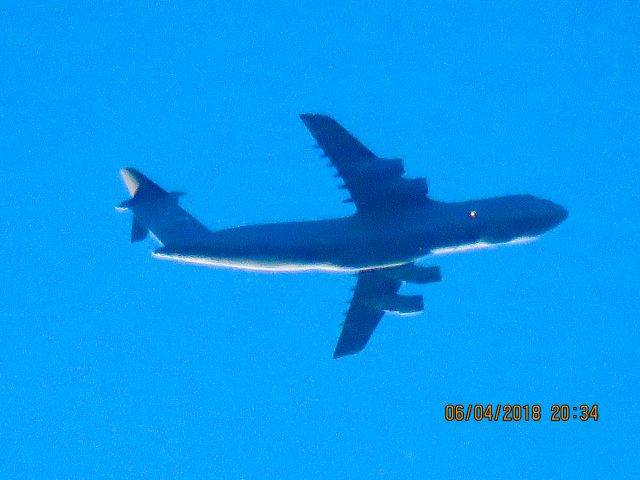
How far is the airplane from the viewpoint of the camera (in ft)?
77.8

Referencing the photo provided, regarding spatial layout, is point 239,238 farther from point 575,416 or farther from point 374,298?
point 575,416

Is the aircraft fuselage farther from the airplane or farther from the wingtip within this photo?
the wingtip

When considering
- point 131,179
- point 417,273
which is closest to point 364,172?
point 417,273

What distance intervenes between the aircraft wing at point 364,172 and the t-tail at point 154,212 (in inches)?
181

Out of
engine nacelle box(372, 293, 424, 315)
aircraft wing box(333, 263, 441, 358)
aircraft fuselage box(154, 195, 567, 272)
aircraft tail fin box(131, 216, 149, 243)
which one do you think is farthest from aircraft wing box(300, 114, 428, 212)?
aircraft tail fin box(131, 216, 149, 243)

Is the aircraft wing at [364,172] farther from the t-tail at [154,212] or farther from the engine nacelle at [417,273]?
the t-tail at [154,212]

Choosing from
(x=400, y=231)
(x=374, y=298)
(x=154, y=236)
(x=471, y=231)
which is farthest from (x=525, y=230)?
(x=154, y=236)

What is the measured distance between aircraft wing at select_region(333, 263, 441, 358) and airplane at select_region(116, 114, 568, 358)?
45.8 inches

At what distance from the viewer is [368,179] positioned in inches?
943

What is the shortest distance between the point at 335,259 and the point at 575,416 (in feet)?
32.7

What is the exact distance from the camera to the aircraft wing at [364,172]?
76.8ft

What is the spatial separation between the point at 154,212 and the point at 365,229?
6.94 m

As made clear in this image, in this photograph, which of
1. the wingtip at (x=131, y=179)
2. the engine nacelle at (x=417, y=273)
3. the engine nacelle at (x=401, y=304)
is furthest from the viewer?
the engine nacelle at (x=401, y=304)

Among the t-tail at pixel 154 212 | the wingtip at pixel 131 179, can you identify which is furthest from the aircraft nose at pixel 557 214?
the wingtip at pixel 131 179
